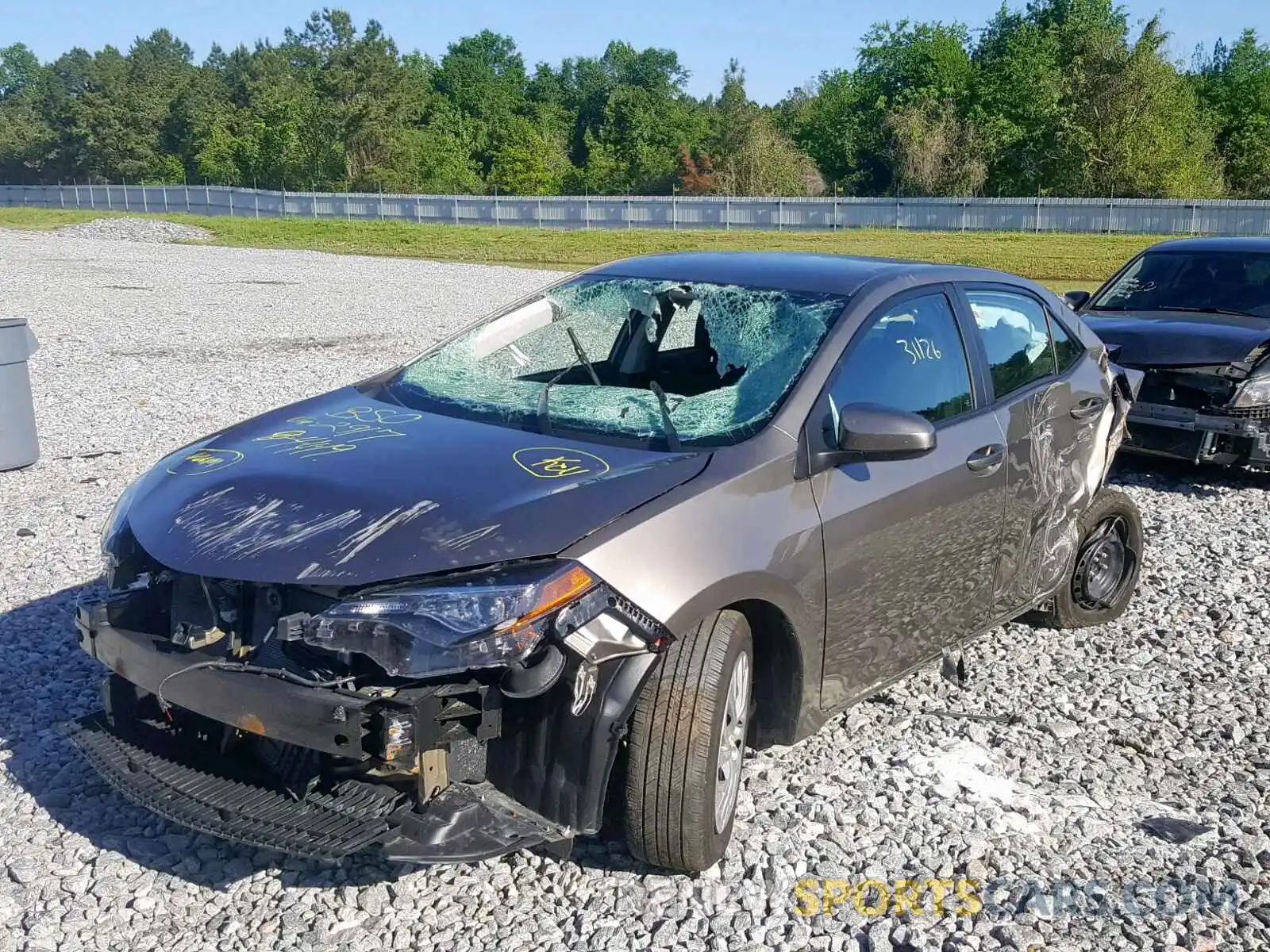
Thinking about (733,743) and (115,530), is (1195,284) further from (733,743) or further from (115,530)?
(115,530)

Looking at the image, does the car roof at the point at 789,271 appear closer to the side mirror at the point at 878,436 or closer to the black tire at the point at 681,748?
the side mirror at the point at 878,436

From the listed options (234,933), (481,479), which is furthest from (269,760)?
(481,479)

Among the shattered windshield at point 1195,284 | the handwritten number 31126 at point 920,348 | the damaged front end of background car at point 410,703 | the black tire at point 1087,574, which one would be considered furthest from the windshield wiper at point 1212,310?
the damaged front end of background car at point 410,703

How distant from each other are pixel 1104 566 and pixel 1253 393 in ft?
9.48

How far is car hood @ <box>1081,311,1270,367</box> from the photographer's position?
7.96m

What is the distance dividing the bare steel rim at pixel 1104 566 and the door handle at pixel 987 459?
3.88 ft

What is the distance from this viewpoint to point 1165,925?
11.0 feet

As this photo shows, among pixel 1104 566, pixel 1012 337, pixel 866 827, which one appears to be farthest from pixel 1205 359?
pixel 866 827

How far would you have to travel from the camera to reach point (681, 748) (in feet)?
10.6

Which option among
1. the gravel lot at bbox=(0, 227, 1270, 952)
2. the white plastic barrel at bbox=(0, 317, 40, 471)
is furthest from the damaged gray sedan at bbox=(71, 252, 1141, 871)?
the white plastic barrel at bbox=(0, 317, 40, 471)

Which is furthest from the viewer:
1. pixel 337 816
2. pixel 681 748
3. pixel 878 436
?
pixel 878 436

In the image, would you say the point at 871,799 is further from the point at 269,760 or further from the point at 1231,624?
the point at 1231,624

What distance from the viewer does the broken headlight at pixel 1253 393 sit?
7.79 meters

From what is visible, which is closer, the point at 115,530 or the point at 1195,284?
the point at 115,530
